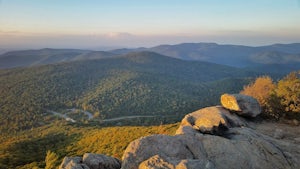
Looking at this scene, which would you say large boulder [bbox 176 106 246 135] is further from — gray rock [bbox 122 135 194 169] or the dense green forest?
the dense green forest

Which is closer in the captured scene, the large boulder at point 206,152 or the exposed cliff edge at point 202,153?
the exposed cliff edge at point 202,153

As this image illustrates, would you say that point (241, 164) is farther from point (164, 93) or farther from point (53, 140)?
point (164, 93)

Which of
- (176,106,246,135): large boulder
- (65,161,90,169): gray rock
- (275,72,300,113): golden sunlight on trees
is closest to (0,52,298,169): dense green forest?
(275,72,300,113): golden sunlight on trees

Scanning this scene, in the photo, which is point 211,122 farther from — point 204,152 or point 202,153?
point 202,153

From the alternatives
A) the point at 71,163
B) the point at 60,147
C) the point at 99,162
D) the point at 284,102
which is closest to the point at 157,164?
the point at 99,162

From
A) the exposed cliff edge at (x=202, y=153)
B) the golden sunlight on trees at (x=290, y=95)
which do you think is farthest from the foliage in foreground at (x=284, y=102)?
the exposed cliff edge at (x=202, y=153)

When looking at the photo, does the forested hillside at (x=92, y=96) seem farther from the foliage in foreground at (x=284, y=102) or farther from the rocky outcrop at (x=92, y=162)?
the rocky outcrop at (x=92, y=162)

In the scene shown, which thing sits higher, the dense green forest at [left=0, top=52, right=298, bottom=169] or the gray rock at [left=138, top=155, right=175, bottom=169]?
the gray rock at [left=138, top=155, right=175, bottom=169]

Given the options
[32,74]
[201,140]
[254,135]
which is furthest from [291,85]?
[32,74]
